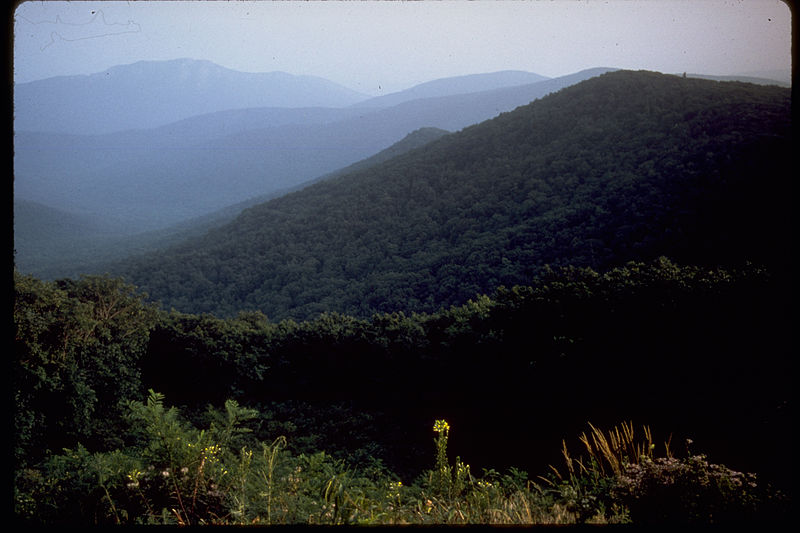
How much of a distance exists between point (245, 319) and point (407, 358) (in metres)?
5.37

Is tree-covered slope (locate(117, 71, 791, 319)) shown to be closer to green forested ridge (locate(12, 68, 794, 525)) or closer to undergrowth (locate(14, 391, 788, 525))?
green forested ridge (locate(12, 68, 794, 525))

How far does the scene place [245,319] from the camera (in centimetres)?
1188

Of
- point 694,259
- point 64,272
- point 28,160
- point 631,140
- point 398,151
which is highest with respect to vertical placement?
point 28,160

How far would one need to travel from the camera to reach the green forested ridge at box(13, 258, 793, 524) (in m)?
2.50

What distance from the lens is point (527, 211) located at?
24.0m

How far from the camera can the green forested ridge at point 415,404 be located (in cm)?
250

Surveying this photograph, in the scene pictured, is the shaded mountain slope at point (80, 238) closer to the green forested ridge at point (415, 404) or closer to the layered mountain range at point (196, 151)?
the layered mountain range at point (196, 151)

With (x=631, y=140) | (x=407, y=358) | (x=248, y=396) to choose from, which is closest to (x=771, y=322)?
(x=407, y=358)

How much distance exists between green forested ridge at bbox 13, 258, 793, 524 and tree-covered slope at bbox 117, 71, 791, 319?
8225 mm

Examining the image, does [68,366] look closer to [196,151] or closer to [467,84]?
[196,151]

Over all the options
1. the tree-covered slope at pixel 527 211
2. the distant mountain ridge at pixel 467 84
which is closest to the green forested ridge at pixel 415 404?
the tree-covered slope at pixel 527 211

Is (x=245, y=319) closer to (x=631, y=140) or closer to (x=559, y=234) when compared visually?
(x=559, y=234)

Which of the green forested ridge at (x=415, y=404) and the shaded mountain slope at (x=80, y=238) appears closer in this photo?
the green forested ridge at (x=415, y=404)

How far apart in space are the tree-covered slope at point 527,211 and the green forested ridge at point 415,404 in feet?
27.0
